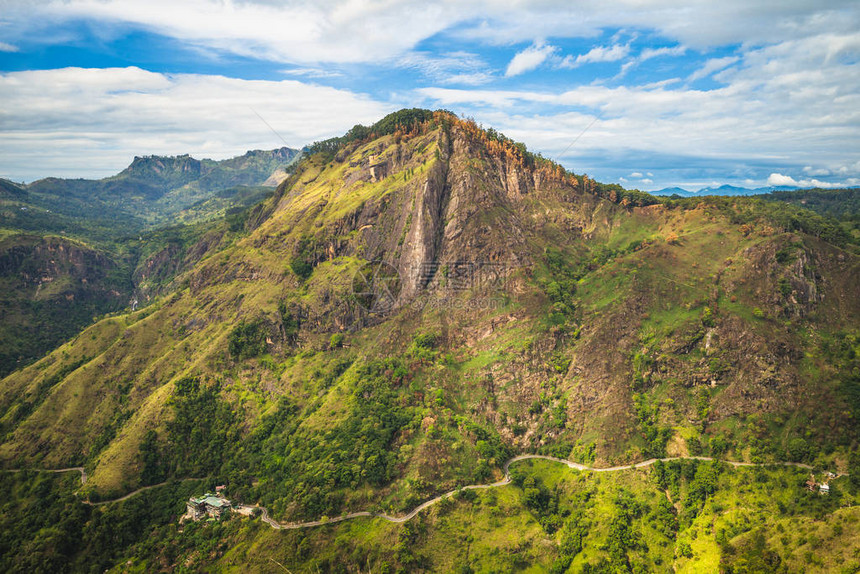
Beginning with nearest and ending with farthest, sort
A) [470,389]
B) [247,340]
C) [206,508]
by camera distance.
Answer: [206,508] < [470,389] < [247,340]

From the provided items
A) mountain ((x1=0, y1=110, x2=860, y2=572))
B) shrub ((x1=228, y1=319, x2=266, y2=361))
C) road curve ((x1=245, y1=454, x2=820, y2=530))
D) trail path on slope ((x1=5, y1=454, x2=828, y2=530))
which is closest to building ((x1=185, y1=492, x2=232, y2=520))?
trail path on slope ((x1=5, y1=454, x2=828, y2=530))

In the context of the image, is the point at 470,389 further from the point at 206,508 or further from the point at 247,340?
the point at 247,340

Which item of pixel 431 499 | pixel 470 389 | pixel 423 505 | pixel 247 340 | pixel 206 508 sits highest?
pixel 247 340

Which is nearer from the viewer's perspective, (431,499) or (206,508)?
(431,499)

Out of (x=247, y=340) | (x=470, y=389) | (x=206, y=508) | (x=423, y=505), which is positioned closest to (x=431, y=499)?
(x=423, y=505)

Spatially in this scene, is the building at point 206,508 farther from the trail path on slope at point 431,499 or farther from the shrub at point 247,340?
the shrub at point 247,340


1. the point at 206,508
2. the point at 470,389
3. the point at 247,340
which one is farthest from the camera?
the point at 247,340

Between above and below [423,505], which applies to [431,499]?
above

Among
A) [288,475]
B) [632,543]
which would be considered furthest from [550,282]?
[288,475]
